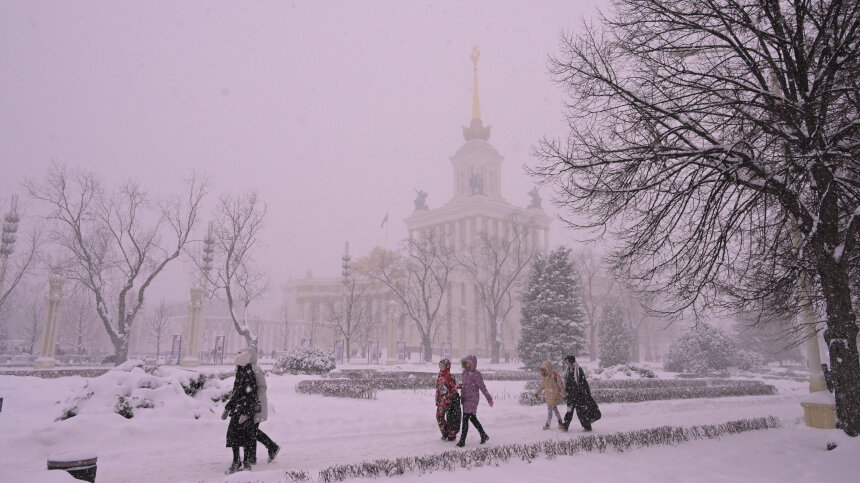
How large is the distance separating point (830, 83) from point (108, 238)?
38.6 meters

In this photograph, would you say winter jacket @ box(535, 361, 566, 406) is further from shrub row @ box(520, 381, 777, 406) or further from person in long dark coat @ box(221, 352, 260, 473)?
person in long dark coat @ box(221, 352, 260, 473)

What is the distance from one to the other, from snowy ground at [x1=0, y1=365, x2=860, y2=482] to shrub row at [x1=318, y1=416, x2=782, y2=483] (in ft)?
0.80

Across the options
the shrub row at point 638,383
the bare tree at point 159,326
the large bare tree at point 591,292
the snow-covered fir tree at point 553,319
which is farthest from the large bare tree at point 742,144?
the bare tree at point 159,326

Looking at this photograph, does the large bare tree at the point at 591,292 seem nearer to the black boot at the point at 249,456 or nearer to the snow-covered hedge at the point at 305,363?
the snow-covered hedge at the point at 305,363

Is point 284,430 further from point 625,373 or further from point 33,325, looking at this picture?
point 33,325

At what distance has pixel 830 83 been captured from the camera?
26.1 feet

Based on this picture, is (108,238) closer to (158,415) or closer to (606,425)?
(158,415)

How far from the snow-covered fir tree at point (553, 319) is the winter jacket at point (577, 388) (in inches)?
762

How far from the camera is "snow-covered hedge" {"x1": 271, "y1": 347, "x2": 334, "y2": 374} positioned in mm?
22109

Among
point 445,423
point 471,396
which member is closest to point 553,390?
point 471,396

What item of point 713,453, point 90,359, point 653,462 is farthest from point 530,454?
point 90,359

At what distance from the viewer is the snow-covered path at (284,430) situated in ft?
24.3

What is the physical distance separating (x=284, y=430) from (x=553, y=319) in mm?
22611

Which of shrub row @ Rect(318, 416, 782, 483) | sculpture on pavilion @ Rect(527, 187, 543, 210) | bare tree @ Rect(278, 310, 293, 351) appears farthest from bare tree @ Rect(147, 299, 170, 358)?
sculpture on pavilion @ Rect(527, 187, 543, 210)
